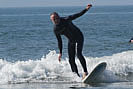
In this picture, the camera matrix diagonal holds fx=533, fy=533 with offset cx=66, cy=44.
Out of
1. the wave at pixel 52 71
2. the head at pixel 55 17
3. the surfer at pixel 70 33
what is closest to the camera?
the head at pixel 55 17

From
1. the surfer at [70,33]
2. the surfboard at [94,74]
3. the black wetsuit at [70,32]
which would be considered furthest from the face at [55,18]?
the surfboard at [94,74]

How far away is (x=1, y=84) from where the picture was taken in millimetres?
12586

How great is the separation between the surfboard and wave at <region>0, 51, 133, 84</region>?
231 millimetres

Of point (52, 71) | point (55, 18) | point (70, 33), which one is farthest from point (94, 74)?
point (52, 71)

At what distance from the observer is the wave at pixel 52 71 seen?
1292cm

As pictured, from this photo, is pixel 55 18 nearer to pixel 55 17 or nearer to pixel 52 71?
pixel 55 17

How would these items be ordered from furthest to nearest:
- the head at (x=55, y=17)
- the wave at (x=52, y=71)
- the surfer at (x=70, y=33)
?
the wave at (x=52, y=71) → the surfer at (x=70, y=33) → the head at (x=55, y=17)

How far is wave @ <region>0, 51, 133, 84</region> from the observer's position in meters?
12.9

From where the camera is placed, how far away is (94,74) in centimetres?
1240

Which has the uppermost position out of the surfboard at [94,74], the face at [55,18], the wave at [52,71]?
the face at [55,18]

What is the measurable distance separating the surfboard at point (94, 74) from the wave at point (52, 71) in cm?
23

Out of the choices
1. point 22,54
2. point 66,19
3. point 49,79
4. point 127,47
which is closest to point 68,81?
point 49,79

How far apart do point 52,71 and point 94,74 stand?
193 centimetres

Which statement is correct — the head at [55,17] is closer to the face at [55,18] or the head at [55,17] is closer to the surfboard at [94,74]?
the face at [55,18]
